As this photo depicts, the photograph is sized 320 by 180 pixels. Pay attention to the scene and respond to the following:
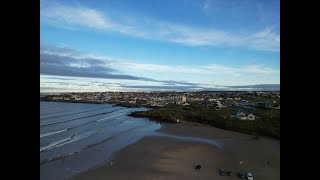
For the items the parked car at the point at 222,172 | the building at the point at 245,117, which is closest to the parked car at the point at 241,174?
the parked car at the point at 222,172

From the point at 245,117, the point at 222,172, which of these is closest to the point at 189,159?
the point at 222,172

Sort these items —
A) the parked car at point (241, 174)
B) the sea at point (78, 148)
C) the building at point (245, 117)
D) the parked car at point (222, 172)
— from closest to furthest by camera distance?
the parked car at point (241, 174)
the parked car at point (222, 172)
the sea at point (78, 148)
the building at point (245, 117)

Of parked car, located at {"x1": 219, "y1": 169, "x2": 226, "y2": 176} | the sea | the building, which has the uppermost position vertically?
the building

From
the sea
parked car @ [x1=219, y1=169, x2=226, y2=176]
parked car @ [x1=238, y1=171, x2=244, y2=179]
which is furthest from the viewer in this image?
the sea

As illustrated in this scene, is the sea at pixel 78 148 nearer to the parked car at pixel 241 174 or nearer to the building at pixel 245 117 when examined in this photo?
the parked car at pixel 241 174

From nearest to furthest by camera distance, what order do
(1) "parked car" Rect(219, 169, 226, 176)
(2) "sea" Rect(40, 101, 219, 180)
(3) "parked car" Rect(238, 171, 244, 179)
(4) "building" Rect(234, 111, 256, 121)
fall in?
1. (3) "parked car" Rect(238, 171, 244, 179)
2. (1) "parked car" Rect(219, 169, 226, 176)
3. (2) "sea" Rect(40, 101, 219, 180)
4. (4) "building" Rect(234, 111, 256, 121)

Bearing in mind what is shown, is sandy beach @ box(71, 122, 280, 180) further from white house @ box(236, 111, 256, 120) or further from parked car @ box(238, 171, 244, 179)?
white house @ box(236, 111, 256, 120)

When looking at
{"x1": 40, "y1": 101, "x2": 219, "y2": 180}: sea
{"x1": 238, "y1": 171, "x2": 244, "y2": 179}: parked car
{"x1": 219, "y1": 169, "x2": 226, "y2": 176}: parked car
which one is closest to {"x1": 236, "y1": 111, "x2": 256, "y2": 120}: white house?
{"x1": 40, "y1": 101, "x2": 219, "y2": 180}: sea
